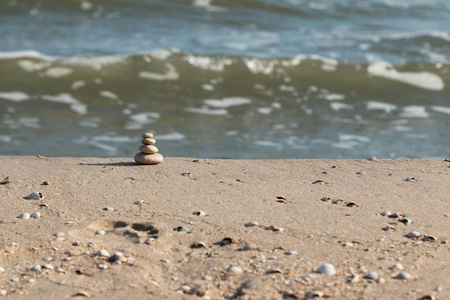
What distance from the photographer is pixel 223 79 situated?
30.3 ft

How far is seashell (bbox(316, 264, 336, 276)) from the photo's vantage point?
2.48m

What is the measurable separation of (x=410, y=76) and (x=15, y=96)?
19.9ft

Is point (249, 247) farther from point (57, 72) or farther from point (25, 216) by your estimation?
point (57, 72)

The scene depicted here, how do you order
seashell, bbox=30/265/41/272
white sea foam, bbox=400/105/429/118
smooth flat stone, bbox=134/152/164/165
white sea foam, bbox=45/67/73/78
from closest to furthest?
seashell, bbox=30/265/41/272, smooth flat stone, bbox=134/152/164/165, white sea foam, bbox=400/105/429/118, white sea foam, bbox=45/67/73/78

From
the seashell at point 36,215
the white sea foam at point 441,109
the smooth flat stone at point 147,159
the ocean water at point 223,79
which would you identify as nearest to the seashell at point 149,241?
the seashell at point 36,215

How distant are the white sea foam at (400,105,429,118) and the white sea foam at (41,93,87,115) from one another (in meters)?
4.05

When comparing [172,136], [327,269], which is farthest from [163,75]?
[327,269]

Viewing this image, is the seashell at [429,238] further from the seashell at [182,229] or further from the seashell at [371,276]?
the seashell at [182,229]

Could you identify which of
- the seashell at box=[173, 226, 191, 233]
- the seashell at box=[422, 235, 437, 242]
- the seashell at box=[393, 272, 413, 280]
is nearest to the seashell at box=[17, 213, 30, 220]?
the seashell at box=[173, 226, 191, 233]

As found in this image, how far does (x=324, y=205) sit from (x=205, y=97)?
5.14m

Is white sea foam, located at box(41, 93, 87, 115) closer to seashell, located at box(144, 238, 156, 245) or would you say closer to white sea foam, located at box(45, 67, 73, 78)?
white sea foam, located at box(45, 67, 73, 78)

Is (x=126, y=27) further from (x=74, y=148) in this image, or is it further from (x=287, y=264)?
(x=287, y=264)

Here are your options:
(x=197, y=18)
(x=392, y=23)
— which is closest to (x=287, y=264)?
(x=197, y=18)

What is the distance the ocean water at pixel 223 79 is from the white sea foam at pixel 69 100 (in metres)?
0.03
